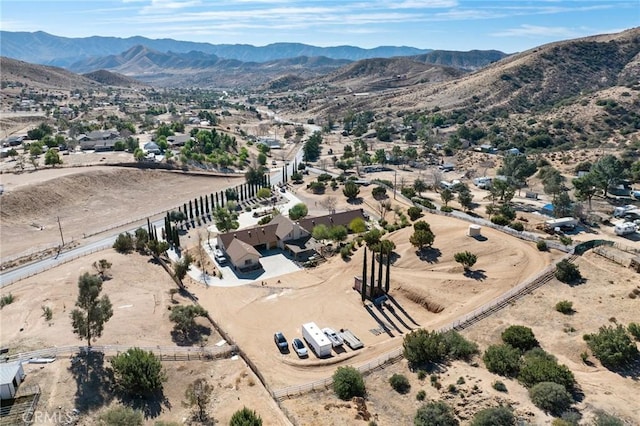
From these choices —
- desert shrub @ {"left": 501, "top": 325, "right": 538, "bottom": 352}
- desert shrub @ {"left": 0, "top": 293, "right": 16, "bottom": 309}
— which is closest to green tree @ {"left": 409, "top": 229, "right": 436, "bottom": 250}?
desert shrub @ {"left": 501, "top": 325, "right": 538, "bottom": 352}

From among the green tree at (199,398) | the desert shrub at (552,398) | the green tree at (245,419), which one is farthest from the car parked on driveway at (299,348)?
the desert shrub at (552,398)

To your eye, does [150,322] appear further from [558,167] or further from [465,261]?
[558,167]

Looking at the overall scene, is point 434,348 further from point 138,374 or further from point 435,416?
point 138,374

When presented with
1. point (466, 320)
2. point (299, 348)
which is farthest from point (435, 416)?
point (299, 348)

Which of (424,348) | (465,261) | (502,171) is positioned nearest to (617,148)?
(502,171)

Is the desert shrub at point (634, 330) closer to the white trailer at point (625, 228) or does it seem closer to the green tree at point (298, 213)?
the white trailer at point (625, 228)

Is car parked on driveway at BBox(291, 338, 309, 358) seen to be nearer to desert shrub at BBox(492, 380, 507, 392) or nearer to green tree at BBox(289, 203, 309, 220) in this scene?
desert shrub at BBox(492, 380, 507, 392)
